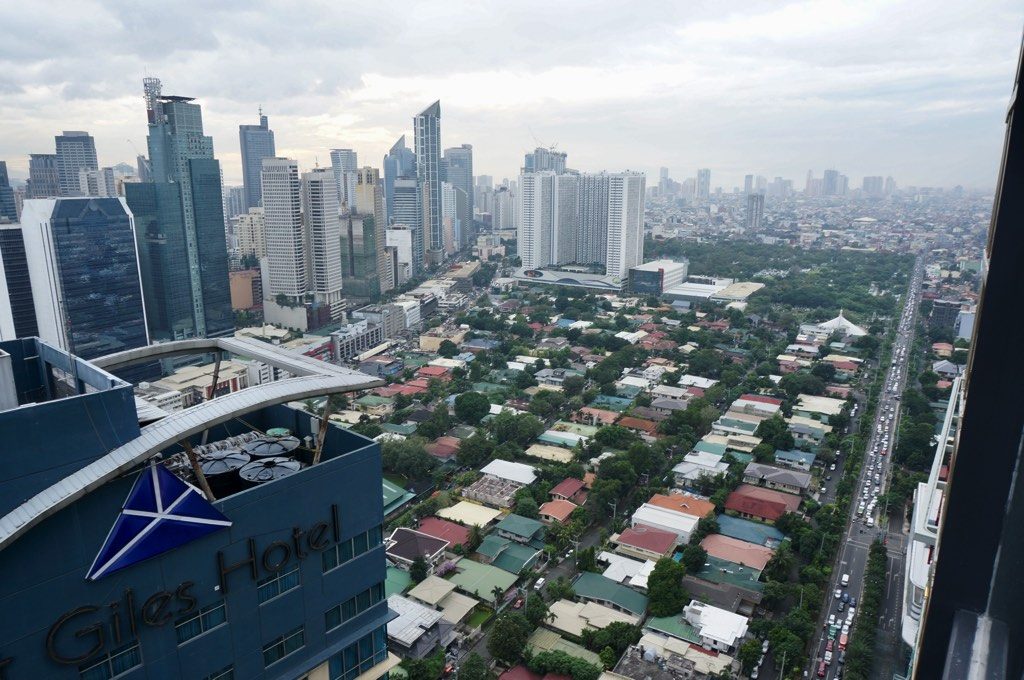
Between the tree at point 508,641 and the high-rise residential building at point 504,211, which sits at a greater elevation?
the high-rise residential building at point 504,211

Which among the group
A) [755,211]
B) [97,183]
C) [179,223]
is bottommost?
[755,211]

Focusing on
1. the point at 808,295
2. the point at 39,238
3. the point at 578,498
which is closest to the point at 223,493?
the point at 578,498

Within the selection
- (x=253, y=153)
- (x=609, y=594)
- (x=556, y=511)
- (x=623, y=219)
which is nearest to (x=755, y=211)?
(x=623, y=219)

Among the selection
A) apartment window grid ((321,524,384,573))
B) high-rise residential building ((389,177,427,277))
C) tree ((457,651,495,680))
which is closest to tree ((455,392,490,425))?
tree ((457,651,495,680))

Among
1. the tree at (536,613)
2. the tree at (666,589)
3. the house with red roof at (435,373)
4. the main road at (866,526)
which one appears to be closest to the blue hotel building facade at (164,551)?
the tree at (536,613)

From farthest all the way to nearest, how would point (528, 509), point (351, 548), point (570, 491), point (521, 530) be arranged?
point (570, 491) → point (528, 509) → point (521, 530) → point (351, 548)

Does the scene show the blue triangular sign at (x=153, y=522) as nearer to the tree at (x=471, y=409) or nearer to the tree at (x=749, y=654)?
the tree at (x=749, y=654)

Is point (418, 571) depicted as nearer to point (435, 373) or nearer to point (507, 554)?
point (507, 554)
